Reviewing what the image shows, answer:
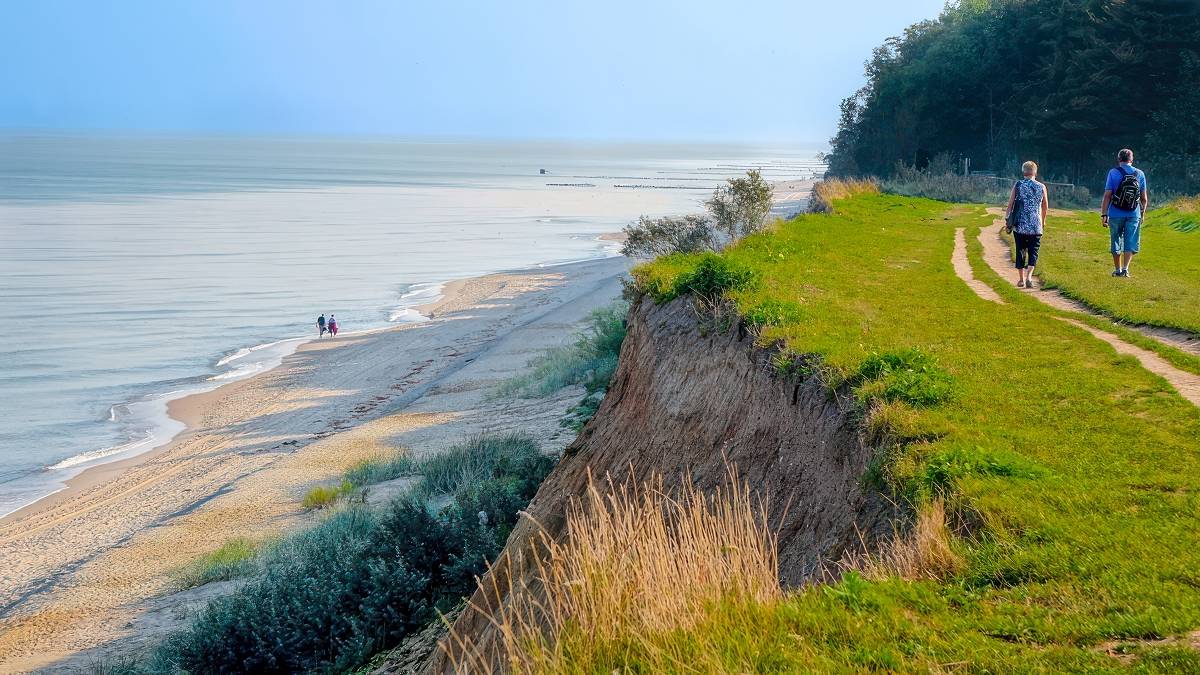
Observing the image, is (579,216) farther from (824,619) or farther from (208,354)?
(824,619)

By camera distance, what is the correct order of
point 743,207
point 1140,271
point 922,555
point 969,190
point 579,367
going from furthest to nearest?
1. point 969,190
2. point 743,207
3. point 579,367
4. point 1140,271
5. point 922,555

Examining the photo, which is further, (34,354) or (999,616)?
(34,354)

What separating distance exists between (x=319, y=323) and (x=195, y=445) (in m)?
13.7

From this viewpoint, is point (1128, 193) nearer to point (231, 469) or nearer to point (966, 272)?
point (966, 272)

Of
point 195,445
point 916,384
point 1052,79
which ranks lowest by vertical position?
point 195,445

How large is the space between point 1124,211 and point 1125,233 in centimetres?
36

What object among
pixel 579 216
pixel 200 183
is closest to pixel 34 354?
pixel 579 216

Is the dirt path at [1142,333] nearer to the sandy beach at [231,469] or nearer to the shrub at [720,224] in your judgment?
the sandy beach at [231,469]

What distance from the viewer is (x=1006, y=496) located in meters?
6.17

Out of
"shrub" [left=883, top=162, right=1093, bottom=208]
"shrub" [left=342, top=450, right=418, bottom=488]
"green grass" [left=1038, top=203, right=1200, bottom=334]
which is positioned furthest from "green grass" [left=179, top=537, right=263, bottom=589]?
"shrub" [left=883, top=162, right=1093, bottom=208]

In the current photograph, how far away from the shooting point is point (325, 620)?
1195 cm

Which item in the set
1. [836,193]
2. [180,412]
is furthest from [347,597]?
[836,193]

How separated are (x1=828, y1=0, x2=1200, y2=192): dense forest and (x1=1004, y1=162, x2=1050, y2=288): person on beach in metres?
29.5

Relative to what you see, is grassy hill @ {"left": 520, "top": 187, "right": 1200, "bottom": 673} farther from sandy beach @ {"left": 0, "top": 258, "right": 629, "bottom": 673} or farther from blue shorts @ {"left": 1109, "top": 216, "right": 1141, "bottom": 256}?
sandy beach @ {"left": 0, "top": 258, "right": 629, "bottom": 673}
